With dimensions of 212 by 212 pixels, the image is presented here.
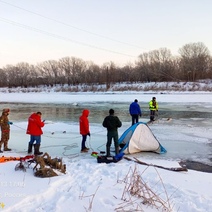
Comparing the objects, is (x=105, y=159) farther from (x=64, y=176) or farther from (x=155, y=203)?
(x=155, y=203)

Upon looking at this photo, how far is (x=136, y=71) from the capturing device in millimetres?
79875

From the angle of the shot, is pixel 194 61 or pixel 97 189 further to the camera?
pixel 194 61

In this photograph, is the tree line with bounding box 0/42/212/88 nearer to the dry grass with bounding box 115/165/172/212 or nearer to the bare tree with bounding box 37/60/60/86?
the bare tree with bounding box 37/60/60/86

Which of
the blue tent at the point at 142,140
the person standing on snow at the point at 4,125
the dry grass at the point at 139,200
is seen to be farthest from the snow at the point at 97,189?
the person standing on snow at the point at 4,125

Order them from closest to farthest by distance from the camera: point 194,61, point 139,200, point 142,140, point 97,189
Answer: point 139,200 → point 97,189 → point 142,140 → point 194,61

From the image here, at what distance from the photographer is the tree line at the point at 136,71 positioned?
70688 mm

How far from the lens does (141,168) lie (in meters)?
6.58

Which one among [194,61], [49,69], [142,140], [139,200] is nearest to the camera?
[139,200]

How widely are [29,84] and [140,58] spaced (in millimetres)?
43887

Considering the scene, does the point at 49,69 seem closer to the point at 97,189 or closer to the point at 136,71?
the point at 136,71

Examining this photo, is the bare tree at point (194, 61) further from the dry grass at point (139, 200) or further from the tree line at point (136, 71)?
the dry grass at point (139, 200)

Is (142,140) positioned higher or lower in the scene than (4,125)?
lower

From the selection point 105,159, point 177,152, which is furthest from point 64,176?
point 177,152

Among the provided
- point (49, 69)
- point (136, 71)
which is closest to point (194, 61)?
point (136, 71)
